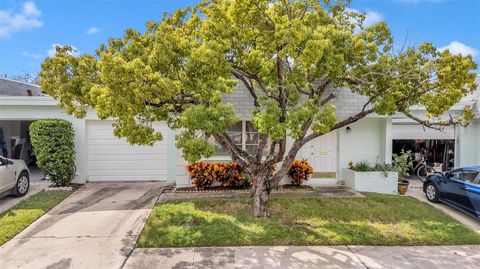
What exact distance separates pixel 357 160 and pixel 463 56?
560 cm

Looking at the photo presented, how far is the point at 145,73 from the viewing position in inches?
219

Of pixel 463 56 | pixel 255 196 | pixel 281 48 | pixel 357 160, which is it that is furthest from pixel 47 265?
pixel 357 160

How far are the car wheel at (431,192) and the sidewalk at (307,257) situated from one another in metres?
3.41

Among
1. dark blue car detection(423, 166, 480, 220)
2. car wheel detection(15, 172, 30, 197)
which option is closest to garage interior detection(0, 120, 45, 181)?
car wheel detection(15, 172, 30, 197)

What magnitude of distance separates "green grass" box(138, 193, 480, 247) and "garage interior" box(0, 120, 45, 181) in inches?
368

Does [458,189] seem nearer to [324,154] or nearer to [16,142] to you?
[324,154]

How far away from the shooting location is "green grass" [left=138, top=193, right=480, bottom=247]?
6.10 metres

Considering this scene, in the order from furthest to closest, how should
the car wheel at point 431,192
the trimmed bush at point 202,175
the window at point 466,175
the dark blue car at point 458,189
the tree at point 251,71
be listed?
the trimmed bush at point 202,175
the car wheel at point 431,192
the window at point 466,175
the dark blue car at point 458,189
the tree at point 251,71

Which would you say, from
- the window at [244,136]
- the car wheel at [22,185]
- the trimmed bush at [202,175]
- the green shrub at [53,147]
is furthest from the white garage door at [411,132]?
the car wheel at [22,185]

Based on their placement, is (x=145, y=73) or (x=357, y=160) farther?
(x=357, y=160)

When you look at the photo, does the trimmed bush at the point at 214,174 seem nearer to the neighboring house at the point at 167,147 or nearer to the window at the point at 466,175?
the neighboring house at the point at 167,147

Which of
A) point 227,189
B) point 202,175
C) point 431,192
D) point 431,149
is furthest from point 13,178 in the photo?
point 431,149

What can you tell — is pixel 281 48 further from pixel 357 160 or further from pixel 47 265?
pixel 357 160

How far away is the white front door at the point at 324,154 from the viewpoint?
11375 mm
